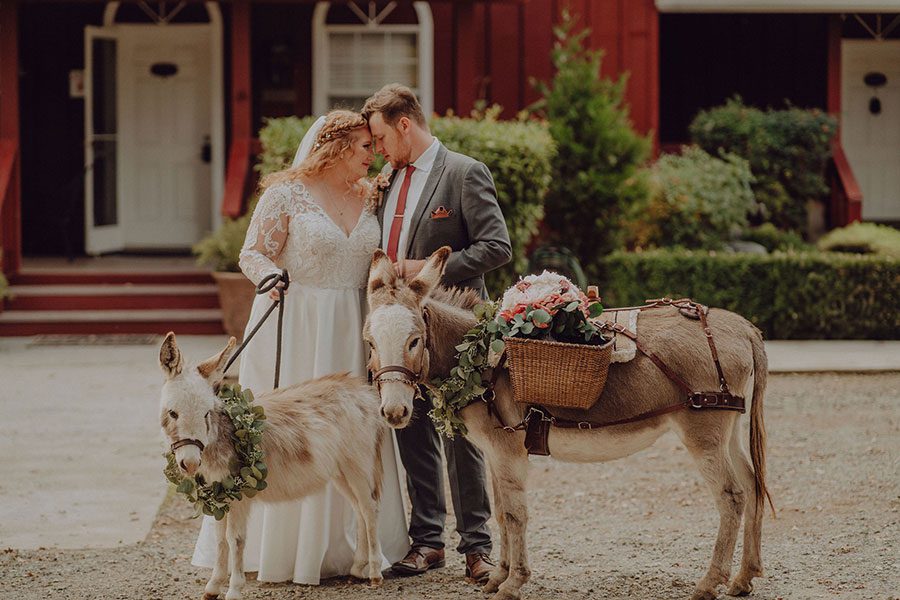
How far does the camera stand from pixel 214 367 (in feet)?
17.0

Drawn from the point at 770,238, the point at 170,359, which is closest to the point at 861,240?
the point at 770,238

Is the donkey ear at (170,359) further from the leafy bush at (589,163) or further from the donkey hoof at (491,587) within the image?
the leafy bush at (589,163)

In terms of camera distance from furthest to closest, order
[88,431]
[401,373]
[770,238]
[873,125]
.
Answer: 1. [873,125]
2. [770,238]
3. [88,431]
4. [401,373]

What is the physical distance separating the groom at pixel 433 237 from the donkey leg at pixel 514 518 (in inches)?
19.4

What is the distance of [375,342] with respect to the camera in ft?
16.3

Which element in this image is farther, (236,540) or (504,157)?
(504,157)

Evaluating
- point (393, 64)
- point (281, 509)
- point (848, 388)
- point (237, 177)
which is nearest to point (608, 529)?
point (281, 509)

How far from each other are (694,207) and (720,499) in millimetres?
9875

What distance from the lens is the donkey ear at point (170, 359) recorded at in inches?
196

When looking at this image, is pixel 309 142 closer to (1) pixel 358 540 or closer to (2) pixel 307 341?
(2) pixel 307 341

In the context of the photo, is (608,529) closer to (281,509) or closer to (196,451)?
(281,509)

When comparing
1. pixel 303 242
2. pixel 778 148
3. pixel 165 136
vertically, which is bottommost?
pixel 303 242

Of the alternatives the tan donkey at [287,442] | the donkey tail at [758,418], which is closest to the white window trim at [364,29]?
the tan donkey at [287,442]

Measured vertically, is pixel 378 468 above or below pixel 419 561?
above
